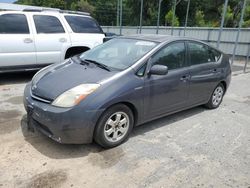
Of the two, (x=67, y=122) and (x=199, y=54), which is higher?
(x=199, y=54)

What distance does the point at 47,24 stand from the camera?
695 cm

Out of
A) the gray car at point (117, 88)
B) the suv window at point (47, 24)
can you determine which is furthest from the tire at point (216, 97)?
the suv window at point (47, 24)

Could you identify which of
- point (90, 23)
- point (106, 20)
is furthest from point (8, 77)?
point (106, 20)

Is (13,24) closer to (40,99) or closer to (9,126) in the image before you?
(9,126)

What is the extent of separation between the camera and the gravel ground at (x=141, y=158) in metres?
2.95

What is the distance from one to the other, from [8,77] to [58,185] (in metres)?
5.47

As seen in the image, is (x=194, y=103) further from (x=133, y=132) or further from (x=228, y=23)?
(x=228, y=23)

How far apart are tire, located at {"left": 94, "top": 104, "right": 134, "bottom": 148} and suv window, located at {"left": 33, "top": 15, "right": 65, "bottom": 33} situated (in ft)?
14.0

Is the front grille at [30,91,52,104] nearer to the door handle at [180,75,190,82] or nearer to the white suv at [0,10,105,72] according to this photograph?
the door handle at [180,75,190,82]

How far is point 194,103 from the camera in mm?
4957

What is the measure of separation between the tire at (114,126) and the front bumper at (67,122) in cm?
12

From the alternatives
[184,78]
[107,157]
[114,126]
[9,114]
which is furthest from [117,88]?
[9,114]

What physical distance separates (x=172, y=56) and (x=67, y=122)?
6.95 feet

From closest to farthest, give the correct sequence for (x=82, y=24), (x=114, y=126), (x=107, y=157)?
(x=107, y=157) → (x=114, y=126) → (x=82, y=24)
